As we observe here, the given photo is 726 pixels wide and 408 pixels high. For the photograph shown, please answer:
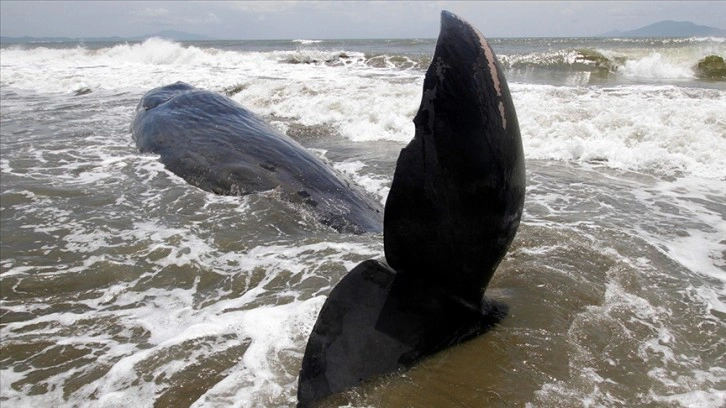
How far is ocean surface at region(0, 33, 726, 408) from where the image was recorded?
2.31 m

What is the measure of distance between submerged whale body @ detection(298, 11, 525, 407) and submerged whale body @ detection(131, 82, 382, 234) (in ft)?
6.19

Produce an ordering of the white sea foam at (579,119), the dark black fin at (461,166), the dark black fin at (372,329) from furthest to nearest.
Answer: the white sea foam at (579,119) → the dark black fin at (372,329) → the dark black fin at (461,166)

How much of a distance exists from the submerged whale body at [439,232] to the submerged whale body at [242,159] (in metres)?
1.89

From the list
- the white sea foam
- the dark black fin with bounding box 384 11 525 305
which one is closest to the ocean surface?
the white sea foam

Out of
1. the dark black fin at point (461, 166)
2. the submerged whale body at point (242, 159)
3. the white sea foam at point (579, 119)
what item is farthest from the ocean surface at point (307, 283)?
the dark black fin at point (461, 166)

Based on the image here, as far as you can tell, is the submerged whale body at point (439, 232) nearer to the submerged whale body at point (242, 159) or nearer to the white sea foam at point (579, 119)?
the submerged whale body at point (242, 159)

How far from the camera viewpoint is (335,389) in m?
2.08

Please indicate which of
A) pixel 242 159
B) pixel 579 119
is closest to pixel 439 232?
pixel 242 159

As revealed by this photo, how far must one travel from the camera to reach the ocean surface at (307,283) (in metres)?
2.31

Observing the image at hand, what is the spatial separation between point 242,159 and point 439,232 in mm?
3470

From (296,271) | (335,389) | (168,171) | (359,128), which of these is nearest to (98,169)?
(168,171)

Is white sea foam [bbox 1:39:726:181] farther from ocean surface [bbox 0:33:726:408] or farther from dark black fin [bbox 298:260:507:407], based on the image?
dark black fin [bbox 298:260:507:407]

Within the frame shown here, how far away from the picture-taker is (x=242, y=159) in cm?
510

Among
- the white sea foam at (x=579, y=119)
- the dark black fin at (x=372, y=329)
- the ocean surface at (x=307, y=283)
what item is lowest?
the ocean surface at (x=307, y=283)
